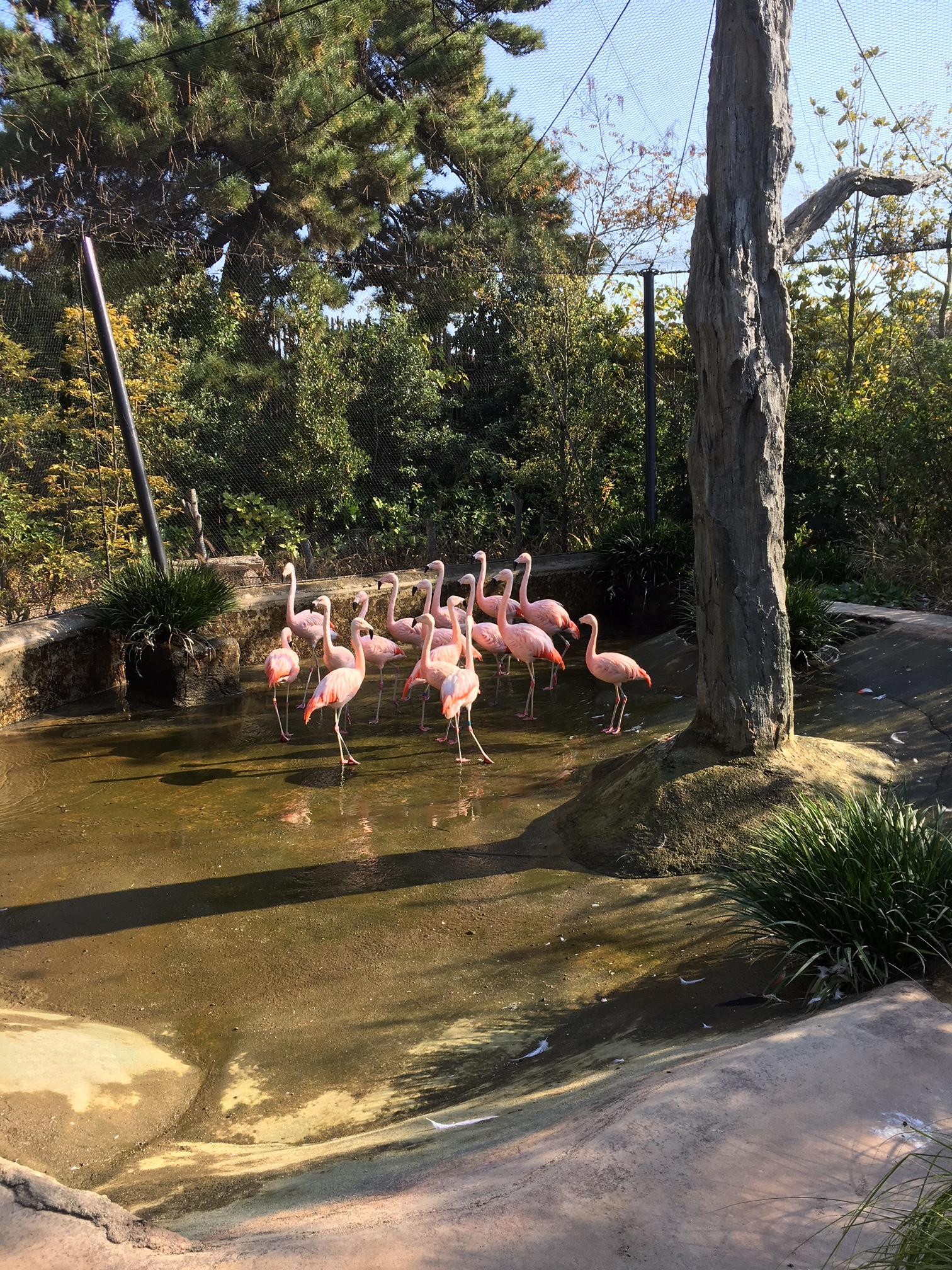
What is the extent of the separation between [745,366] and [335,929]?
3245 millimetres

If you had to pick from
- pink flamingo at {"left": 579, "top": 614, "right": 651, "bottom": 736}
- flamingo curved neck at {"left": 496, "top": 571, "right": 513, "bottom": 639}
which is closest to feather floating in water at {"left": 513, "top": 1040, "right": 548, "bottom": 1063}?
pink flamingo at {"left": 579, "top": 614, "right": 651, "bottom": 736}

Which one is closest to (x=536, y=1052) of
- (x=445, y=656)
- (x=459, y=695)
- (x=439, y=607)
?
(x=459, y=695)

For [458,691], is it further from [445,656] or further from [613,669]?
[613,669]

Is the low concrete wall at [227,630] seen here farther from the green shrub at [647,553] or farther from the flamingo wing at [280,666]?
the flamingo wing at [280,666]

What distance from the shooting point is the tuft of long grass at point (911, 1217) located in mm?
1709

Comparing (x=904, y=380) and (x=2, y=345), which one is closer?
(x=904, y=380)

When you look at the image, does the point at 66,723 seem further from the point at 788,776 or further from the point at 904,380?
the point at 904,380

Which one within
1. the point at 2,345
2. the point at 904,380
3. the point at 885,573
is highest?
the point at 2,345

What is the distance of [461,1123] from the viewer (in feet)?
9.39

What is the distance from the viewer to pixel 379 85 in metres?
17.6

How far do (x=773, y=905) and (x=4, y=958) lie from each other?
3.13 metres

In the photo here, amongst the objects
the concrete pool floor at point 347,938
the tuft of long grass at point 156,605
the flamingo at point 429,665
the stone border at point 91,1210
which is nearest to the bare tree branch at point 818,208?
the concrete pool floor at point 347,938

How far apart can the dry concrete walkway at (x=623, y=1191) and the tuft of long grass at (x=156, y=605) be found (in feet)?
21.0

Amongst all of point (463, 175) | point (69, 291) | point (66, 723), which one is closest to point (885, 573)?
point (66, 723)
